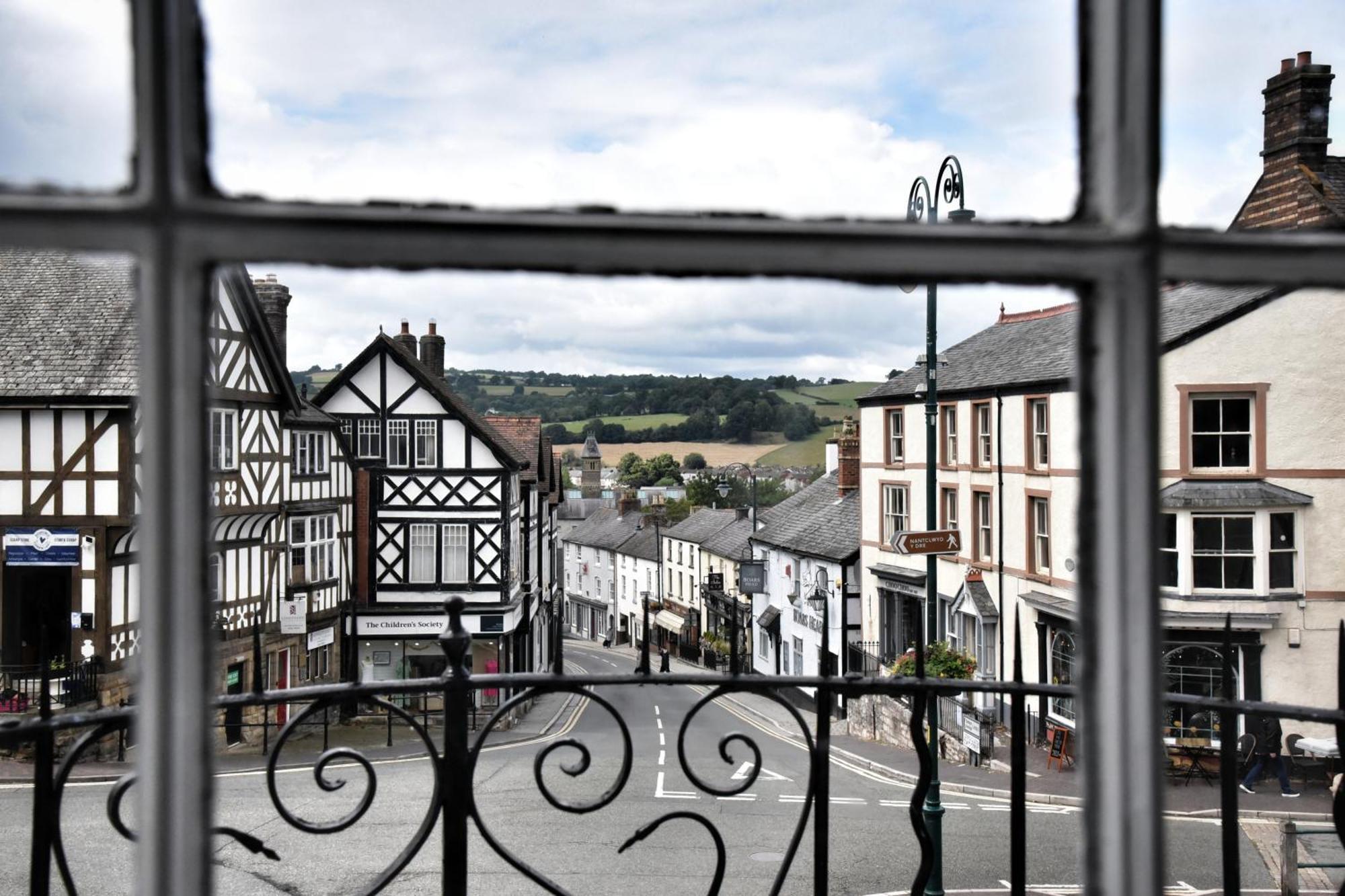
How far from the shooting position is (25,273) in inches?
524

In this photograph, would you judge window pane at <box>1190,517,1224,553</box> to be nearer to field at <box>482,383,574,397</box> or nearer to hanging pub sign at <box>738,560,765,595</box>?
hanging pub sign at <box>738,560,765,595</box>

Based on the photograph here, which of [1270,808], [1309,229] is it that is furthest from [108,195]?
[1270,808]

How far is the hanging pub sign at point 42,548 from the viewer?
12.5 metres

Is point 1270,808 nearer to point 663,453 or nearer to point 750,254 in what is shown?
point 750,254

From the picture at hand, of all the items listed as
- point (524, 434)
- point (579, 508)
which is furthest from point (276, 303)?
point (579, 508)

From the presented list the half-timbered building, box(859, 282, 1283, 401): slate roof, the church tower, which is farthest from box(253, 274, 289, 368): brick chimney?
the church tower

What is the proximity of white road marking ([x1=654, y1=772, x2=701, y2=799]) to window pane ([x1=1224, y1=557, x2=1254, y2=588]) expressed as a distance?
26.1 ft

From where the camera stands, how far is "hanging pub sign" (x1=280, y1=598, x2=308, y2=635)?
16266mm

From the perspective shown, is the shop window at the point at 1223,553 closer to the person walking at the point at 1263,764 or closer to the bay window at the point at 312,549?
the person walking at the point at 1263,764

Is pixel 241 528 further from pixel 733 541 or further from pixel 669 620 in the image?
pixel 669 620

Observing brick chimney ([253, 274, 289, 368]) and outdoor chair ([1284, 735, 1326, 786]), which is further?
brick chimney ([253, 274, 289, 368])

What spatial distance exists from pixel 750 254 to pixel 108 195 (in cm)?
51

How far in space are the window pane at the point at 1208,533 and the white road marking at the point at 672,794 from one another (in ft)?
25.8

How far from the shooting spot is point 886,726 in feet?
53.5
